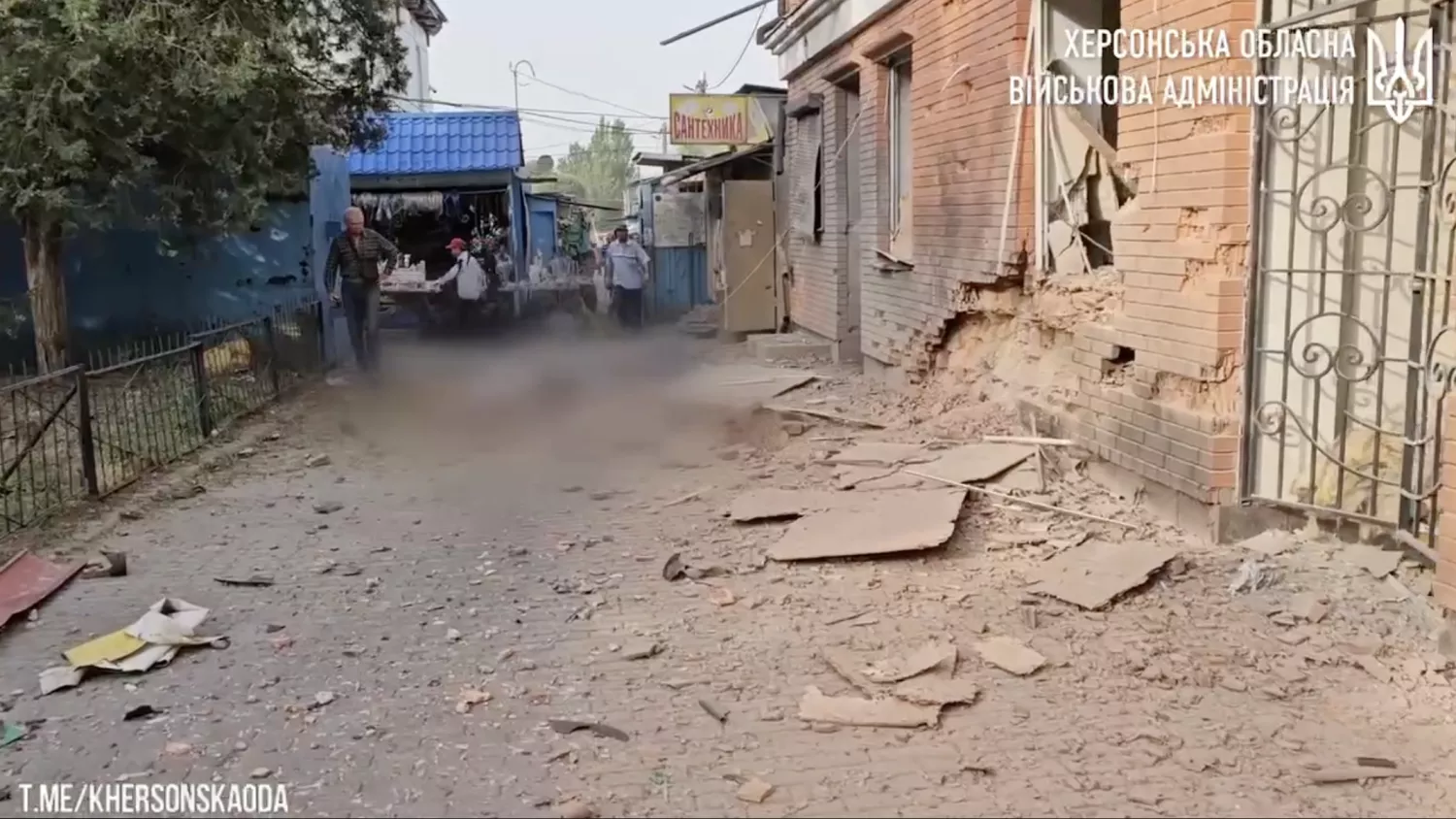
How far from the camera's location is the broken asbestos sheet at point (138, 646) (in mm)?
4469

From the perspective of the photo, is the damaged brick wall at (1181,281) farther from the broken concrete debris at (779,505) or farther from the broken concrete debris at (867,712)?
the broken concrete debris at (867,712)

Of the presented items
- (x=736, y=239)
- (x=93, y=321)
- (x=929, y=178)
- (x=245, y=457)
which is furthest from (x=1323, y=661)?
(x=93, y=321)

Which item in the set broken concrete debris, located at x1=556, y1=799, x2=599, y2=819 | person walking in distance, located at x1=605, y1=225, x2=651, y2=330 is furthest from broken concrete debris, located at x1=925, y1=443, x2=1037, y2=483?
person walking in distance, located at x1=605, y1=225, x2=651, y2=330

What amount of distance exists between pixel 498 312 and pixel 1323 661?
57.9 ft

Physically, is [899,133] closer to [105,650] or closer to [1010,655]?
[1010,655]

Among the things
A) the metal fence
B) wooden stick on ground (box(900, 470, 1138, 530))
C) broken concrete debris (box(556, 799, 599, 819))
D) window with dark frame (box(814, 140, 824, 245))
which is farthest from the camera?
window with dark frame (box(814, 140, 824, 245))

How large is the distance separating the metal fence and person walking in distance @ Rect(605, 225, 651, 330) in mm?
6209

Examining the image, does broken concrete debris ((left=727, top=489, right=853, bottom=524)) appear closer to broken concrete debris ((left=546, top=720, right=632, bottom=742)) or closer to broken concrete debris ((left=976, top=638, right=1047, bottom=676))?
broken concrete debris ((left=976, top=638, right=1047, bottom=676))

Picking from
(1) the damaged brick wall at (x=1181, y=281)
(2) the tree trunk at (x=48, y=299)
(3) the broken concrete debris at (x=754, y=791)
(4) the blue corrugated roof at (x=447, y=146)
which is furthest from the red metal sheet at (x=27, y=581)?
(4) the blue corrugated roof at (x=447, y=146)

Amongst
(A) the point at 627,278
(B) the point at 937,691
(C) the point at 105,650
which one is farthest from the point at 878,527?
(A) the point at 627,278

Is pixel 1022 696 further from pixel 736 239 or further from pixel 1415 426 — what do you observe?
pixel 736 239

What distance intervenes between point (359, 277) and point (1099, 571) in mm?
8912

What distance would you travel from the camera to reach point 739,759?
143 inches

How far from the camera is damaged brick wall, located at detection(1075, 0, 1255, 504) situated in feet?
16.4
